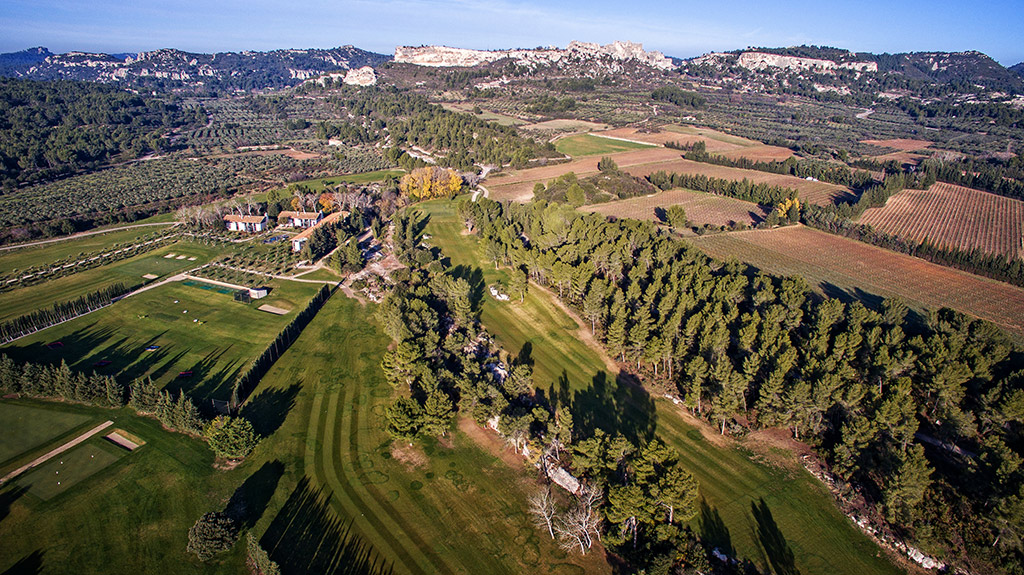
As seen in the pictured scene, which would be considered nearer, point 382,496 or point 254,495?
point 254,495

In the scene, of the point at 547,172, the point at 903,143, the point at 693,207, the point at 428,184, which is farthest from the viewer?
the point at 903,143

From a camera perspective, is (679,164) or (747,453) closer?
(747,453)

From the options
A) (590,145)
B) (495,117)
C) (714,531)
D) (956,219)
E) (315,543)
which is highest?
(495,117)

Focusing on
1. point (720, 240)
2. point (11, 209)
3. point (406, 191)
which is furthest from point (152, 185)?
point (720, 240)

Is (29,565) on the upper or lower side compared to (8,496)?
lower

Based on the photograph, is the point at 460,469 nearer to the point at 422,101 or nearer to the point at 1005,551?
the point at 1005,551

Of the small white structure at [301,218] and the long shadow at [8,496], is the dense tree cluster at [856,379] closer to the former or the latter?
the long shadow at [8,496]

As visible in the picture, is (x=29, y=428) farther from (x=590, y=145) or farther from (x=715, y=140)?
(x=715, y=140)

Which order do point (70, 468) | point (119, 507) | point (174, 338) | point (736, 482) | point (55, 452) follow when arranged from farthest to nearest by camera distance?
1. point (174, 338)
2. point (55, 452)
3. point (70, 468)
4. point (736, 482)
5. point (119, 507)

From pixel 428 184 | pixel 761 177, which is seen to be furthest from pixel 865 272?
pixel 428 184
